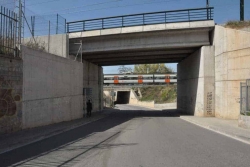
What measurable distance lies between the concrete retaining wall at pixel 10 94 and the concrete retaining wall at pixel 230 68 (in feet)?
48.3

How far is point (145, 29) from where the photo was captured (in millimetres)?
25859

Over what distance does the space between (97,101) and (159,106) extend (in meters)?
25.7

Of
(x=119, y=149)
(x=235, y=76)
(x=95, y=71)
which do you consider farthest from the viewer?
(x=95, y=71)

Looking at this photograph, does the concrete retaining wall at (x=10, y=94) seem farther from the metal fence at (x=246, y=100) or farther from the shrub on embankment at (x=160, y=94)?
the shrub on embankment at (x=160, y=94)

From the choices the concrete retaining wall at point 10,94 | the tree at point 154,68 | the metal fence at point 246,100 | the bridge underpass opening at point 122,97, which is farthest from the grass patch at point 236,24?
the tree at point 154,68

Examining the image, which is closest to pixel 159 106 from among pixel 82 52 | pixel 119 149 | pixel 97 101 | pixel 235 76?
pixel 97 101

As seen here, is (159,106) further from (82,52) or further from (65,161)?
(65,161)

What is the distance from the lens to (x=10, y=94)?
1366 centimetres

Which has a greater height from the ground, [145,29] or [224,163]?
[145,29]

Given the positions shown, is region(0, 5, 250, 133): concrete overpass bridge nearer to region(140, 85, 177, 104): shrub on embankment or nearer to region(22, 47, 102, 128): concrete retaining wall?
region(22, 47, 102, 128): concrete retaining wall

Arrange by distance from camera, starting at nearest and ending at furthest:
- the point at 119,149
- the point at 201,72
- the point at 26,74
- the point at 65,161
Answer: the point at 65,161 → the point at 119,149 → the point at 26,74 → the point at 201,72

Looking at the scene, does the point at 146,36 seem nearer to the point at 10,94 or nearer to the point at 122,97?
the point at 10,94

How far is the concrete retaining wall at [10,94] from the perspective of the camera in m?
13.0

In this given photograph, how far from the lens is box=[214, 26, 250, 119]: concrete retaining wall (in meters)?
20.3
